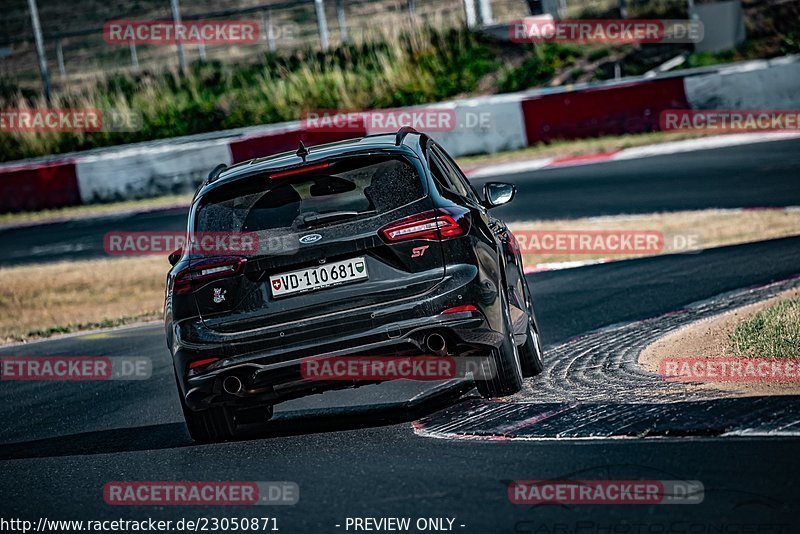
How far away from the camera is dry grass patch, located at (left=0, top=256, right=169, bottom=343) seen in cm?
1506

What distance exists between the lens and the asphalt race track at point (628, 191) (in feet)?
54.7

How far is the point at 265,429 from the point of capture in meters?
7.87

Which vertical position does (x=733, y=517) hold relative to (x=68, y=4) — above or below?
below

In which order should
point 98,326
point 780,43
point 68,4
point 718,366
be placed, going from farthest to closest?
point 68,4, point 780,43, point 98,326, point 718,366

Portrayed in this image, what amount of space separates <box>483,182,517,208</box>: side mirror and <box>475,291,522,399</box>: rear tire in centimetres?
91

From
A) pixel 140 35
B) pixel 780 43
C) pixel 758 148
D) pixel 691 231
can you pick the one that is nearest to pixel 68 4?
pixel 140 35

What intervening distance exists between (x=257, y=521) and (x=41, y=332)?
31.6 feet

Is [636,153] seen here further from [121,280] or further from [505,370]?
[505,370]

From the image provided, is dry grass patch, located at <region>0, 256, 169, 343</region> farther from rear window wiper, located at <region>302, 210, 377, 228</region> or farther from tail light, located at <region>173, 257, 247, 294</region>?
rear window wiper, located at <region>302, 210, 377, 228</region>

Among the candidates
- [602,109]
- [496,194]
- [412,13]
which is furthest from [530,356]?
[412,13]

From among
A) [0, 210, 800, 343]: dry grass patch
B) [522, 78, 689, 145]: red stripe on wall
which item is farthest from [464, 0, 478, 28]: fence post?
[0, 210, 800, 343]: dry grass patch

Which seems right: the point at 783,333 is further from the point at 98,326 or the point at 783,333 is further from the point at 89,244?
the point at 89,244

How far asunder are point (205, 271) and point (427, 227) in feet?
3.86

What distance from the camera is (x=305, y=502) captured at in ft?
19.0
